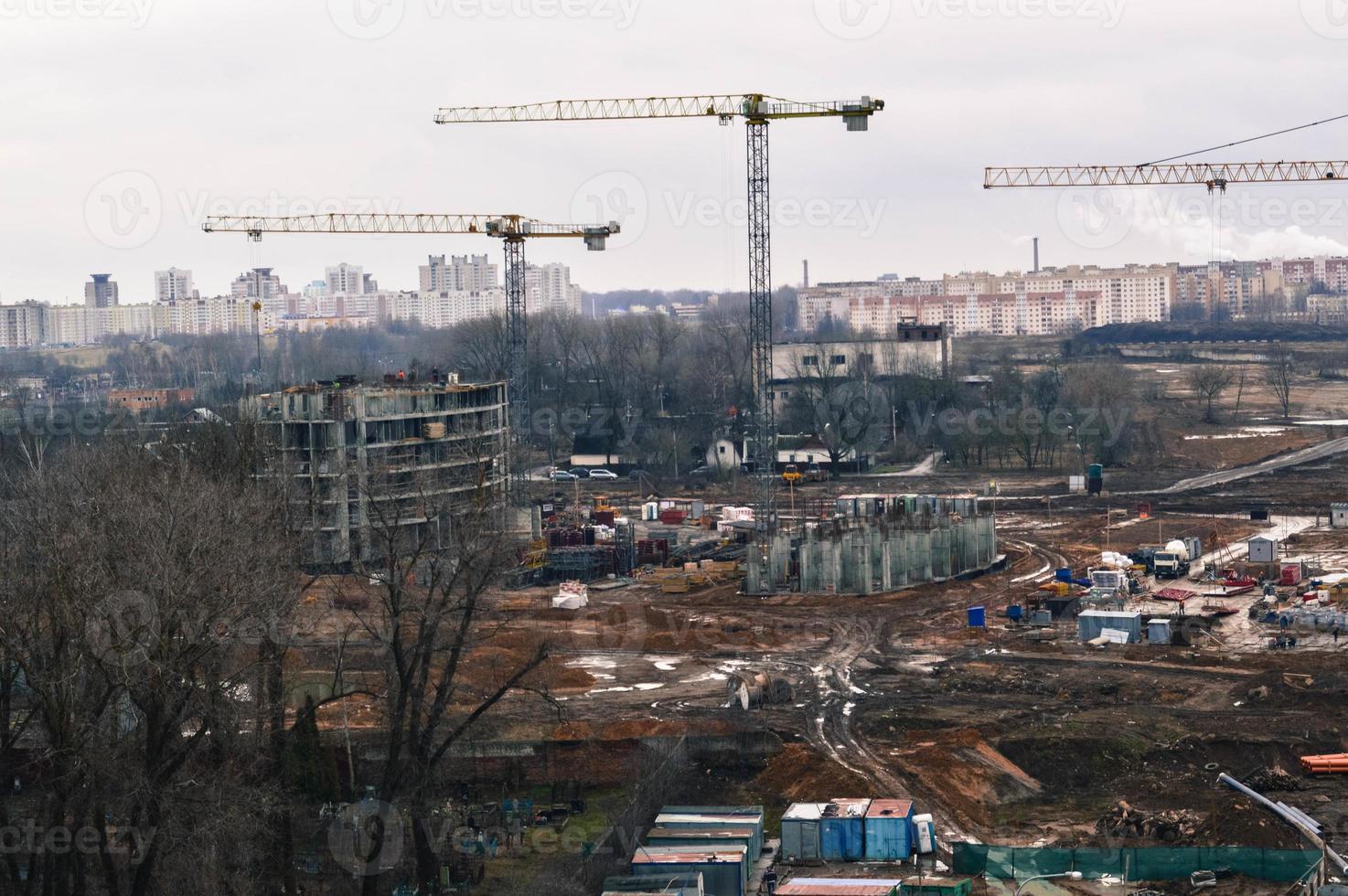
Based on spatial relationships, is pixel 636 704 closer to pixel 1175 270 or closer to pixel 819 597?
pixel 819 597

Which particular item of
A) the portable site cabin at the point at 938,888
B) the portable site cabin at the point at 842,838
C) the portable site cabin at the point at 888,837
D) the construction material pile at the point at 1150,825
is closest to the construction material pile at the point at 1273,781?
the construction material pile at the point at 1150,825

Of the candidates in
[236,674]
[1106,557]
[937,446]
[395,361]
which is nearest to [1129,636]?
[1106,557]

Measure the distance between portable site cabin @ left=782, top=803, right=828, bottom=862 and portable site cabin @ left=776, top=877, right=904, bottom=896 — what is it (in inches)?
43.2

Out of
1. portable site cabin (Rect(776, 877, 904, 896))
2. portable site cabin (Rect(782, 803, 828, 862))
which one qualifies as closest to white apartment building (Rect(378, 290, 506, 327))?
portable site cabin (Rect(782, 803, 828, 862))

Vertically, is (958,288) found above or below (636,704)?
above

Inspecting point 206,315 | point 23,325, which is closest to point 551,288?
point 206,315

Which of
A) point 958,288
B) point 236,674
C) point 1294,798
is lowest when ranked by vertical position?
point 1294,798

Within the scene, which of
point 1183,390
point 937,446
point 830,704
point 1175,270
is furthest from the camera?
point 1175,270

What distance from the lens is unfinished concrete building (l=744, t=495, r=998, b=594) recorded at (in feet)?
118

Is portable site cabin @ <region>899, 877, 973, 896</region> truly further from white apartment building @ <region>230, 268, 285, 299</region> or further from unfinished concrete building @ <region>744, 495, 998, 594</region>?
white apartment building @ <region>230, 268, 285, 299</region>

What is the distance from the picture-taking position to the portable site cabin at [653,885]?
17.0 meters

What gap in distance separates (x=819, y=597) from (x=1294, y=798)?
15918 millimetres

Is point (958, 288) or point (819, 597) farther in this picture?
point (958, 288)

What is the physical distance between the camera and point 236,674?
18.2 m
